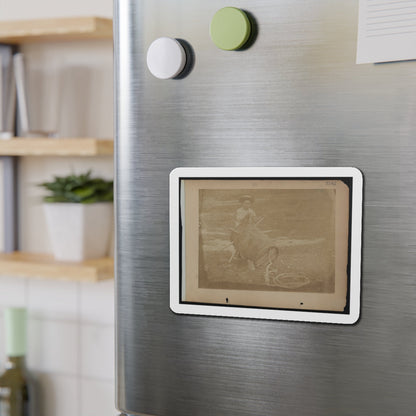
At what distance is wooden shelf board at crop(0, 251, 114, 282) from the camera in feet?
4.24

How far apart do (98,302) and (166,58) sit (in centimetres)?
93

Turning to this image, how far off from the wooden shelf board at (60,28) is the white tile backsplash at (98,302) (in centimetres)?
56

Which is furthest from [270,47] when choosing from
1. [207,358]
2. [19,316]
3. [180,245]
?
[19,316]

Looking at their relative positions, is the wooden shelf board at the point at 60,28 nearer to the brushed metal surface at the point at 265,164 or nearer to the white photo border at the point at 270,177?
the brushed metal surface at the point at 265,164

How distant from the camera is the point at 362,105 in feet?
2.01

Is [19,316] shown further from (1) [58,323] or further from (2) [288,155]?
(2) [288,155]

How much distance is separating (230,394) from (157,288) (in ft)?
0.45

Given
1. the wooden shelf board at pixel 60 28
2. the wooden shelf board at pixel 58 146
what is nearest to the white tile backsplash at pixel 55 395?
the wooden shelf board at pixel 58 146

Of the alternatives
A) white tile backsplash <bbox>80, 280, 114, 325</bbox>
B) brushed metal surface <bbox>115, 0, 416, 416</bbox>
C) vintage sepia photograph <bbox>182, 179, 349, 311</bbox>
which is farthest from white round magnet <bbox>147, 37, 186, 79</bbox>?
white tile backsplash <bbox>80, 280, 114, 325</bbox>

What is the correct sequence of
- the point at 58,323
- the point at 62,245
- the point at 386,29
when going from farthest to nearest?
the point at 58,323, the point at 62,245, the point at 386,29

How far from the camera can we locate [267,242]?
0.64m

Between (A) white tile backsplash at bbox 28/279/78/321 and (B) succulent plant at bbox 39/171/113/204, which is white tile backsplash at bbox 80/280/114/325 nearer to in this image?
(A) white tile backsplash at bbox 28/279/78/321

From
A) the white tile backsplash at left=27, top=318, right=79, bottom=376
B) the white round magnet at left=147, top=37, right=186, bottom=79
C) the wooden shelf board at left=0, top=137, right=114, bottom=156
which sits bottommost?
the white tile backsplash at left=27, top=318, right=79, bottom=376

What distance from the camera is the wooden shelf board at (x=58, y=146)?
1265mm
